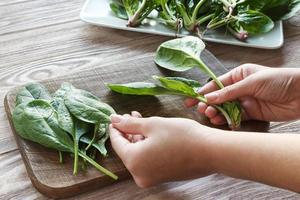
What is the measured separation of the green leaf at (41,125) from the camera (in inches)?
24.5

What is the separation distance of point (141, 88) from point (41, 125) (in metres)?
0.16

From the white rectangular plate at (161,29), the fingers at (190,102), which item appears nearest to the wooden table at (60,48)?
the white rectangular plate at (161,29)

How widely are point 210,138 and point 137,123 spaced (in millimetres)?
96

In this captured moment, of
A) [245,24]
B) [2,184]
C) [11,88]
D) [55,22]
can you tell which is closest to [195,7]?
[245,24]

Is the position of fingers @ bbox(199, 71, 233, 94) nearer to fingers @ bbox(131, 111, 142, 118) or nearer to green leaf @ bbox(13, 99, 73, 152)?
fingers @ bbox(131, 111, 142, 118)

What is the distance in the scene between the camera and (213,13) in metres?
0.91

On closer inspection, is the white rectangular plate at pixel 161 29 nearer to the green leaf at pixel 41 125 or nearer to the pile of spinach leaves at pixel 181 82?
the pile of spinach leaves at pixel 181 82

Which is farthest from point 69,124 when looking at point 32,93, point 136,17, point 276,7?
point 276,7

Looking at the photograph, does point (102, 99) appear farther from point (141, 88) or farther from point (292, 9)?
point (292, 9)

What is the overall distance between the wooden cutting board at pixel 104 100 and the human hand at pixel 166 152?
0.14 ft

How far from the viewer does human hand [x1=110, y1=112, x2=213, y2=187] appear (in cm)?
57

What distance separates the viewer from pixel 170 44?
0.77 metres

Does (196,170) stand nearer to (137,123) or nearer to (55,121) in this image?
(137,123)

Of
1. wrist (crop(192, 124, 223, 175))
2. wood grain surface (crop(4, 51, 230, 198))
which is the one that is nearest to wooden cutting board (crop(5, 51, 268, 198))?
wood grain surface (crop(4, 51, 230, 198))
